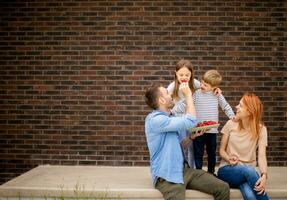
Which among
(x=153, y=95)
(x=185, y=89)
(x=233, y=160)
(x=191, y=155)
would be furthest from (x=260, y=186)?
(x=153, y=95)

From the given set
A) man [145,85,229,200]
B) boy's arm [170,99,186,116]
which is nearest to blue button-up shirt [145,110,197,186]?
man [145,85,229,200]

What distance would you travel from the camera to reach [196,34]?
270 inches

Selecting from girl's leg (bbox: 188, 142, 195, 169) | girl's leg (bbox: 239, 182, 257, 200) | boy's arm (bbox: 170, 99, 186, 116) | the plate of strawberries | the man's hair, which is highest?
the man's hair

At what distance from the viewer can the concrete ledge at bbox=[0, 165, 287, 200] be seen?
478 centimetres

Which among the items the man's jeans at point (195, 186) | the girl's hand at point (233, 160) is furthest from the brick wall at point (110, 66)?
the man's jeans at point (195, 186)

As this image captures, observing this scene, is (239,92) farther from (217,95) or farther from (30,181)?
(30,181)

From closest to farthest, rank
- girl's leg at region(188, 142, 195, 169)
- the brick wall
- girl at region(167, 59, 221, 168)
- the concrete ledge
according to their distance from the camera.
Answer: the concrete ledge → girl at region(167, 59, 221, 168) → girl's leg at region(188, 142, 195, 169) → the brick wall

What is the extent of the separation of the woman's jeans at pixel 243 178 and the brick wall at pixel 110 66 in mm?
2182

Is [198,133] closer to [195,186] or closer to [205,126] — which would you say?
[205,126]

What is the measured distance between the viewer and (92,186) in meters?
5.10

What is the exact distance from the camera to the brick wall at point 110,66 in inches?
269

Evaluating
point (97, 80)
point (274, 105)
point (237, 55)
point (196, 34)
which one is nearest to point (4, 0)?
point (97, 80)

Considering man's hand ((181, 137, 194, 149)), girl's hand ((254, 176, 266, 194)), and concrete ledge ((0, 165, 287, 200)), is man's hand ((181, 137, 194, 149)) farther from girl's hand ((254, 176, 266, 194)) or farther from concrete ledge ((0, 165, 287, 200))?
girl's hand ((254, 176, 266, 194))

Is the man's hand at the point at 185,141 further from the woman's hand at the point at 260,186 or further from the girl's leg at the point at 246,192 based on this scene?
the woman's hand at the point at 260,186
